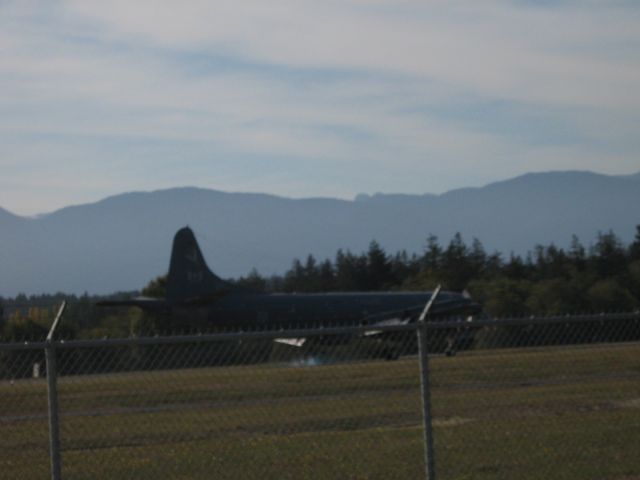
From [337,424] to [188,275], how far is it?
27485 millimetres

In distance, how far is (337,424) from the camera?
16.5m

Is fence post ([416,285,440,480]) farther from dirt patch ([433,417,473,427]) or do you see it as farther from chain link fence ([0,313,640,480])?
dirt patch ([433,417,473,427])

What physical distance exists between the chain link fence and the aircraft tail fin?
21.8 metres

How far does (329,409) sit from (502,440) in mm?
5176

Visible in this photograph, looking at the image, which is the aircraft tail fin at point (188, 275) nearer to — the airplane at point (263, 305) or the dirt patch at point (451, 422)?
the airplane at point (263, 305)

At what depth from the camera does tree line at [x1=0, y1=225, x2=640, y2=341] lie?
117 ft

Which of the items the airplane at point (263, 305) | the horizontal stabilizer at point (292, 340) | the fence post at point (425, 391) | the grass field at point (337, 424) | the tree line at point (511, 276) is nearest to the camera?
the fence post at point (425, 391)

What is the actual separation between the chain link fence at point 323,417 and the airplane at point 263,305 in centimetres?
1977

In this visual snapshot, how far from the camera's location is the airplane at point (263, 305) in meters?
41.2

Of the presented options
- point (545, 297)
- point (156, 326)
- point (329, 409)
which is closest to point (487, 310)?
point (545, 297)

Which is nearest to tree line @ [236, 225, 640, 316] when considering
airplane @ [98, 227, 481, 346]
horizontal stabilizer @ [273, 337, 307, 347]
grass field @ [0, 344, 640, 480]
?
airplane @ [98, 227, 481, 346]

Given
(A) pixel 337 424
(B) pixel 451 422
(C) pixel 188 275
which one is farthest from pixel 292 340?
(C) pixel 188 275

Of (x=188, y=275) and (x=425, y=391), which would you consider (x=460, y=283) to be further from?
(x=425, y=391)

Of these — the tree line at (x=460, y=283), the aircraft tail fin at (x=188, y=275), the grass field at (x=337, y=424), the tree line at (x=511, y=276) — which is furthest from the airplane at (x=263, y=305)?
the grass field at (x=337, y=424)
